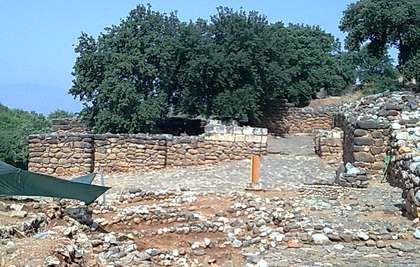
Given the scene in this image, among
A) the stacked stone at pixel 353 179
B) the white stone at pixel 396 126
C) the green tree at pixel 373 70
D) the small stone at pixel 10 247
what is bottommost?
the small stone at pixel 10 247

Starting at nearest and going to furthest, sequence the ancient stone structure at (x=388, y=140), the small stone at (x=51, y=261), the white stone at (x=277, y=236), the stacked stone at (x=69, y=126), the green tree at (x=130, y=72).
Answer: the small stone at (x=51, y=261), the white stone at (x=277, y=236), the ancient stone structure at (x=388, y=140), the green tree at (x=130, y=72), the stacked stone at (x=69, y=126)

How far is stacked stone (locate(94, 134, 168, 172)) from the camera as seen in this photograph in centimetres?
1645

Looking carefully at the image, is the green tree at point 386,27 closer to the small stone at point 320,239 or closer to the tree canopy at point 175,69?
the tree canopy at point 175,69

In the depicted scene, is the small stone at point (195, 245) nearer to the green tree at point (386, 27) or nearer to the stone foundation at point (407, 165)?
the stone foundation at point (407, 165)

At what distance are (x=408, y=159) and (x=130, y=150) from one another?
26.7ft

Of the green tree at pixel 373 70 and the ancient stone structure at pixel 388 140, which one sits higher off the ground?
the green tree at pixel 373 70

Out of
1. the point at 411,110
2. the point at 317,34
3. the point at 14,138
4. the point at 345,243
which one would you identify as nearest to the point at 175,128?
the point at 14,138

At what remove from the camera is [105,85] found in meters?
22.0

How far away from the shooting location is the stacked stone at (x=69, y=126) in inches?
944

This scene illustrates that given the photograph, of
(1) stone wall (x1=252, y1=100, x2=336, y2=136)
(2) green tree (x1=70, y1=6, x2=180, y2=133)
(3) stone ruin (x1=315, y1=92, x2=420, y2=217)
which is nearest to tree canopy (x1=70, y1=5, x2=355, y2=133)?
(2) green tree (x1=70, y1=6, x2=180, y2=133)

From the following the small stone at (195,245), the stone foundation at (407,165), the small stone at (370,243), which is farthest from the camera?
the stone foundation at (407,165)

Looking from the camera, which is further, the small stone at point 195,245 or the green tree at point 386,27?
the green tree at point 386,27

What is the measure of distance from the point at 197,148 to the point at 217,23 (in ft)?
33.5

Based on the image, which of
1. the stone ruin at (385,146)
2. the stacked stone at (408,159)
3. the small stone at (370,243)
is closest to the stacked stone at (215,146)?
the stone ruin at (385,146)
